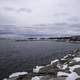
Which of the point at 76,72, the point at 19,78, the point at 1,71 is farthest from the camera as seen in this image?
the point at 1,71

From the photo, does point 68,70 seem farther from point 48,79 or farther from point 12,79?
point 12,79

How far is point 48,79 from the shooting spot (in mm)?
17375

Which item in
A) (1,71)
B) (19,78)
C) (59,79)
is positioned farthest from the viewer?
(1,71)

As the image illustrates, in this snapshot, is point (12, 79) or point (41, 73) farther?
point (41, 73)

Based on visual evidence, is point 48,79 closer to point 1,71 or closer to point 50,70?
point 50,70

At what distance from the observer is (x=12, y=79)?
1859cm

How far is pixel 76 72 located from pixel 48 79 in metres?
5.10

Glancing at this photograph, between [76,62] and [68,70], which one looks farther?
[76,62]

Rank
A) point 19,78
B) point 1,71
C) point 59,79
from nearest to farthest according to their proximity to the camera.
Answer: point 59,79 < point 19,78 < point 1,71

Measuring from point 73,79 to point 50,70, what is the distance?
15.1ft

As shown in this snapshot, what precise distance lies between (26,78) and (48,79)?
281 centimetres

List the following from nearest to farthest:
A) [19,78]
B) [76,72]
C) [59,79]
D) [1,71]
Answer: [59,79], [19,78], [76,72], [1,71]

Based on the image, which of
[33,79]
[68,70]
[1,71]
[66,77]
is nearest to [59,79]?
[66,77]

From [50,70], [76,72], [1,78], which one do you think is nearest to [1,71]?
[1,78]
